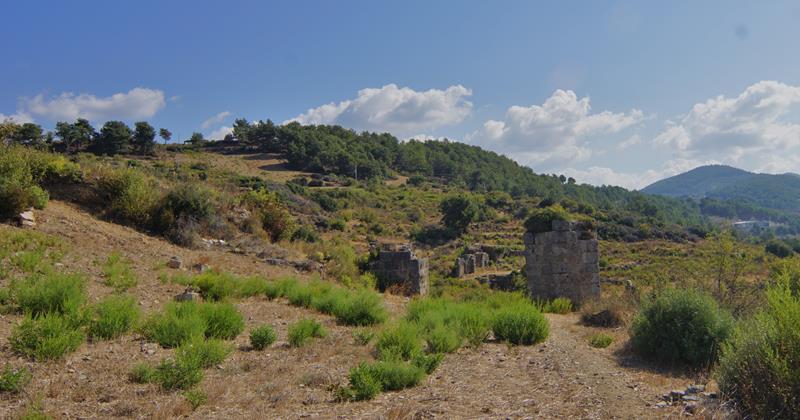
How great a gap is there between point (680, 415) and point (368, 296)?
536 cm

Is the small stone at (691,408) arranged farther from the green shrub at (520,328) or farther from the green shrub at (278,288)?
the green shrub at (278,288)

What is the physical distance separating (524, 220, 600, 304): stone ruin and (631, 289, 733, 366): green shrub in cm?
639

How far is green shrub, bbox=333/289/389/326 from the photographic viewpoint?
340 inches

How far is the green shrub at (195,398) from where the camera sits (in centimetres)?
464

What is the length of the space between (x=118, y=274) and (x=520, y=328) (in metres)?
6.74

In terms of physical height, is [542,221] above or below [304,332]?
above

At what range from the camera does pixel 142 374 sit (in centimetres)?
518

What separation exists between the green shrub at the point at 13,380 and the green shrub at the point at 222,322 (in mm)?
2239

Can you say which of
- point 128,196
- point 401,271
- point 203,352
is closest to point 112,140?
point 128,196

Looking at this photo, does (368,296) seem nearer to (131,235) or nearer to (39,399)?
(39,399)

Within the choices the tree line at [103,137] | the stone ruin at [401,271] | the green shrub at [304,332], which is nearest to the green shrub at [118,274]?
the green shrub at [304,332]

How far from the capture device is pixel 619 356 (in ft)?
24.6

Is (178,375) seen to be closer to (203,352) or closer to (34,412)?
(203,352)

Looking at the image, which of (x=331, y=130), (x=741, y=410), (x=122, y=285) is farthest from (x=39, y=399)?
(x=331, y=130)
